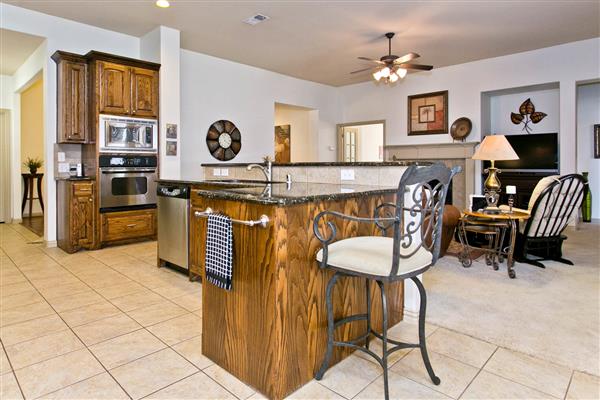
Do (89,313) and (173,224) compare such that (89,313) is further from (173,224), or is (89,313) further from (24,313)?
(173,224)

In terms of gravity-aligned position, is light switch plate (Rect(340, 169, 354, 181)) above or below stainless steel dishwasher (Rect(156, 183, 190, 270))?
above

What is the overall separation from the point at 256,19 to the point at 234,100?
213cm

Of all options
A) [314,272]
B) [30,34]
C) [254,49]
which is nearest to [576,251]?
[314,272]

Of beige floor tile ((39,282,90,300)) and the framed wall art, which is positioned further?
the framed wall art

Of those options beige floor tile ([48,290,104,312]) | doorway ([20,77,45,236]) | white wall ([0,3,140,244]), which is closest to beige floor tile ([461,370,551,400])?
beige floor tile ([48,290,104,312])

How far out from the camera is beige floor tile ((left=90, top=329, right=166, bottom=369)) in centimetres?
200

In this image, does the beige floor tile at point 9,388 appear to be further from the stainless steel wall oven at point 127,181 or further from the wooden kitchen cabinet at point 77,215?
the stainless steel wall oven at point 127,181

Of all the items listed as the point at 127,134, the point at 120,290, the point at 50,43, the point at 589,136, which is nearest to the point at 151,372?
the point at 120,290

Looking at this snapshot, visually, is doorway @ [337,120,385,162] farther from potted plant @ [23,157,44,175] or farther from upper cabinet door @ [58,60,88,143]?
potted plant @ [23,157,44,175]

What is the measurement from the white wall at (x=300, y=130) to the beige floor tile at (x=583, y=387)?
7.07m

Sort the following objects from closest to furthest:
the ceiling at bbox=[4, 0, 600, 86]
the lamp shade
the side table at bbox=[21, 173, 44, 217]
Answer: the lamp shade, the ceiling at bbox=[4, 0, 600, 86], the side table at bbox=[21, 173, 44, 217]

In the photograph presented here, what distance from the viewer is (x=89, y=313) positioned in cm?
263

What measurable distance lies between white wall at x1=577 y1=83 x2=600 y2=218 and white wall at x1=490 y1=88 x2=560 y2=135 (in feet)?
2.37

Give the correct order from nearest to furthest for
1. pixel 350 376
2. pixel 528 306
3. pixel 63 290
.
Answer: pixel 350 376
pixel 528 306
pixel 63 290
